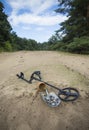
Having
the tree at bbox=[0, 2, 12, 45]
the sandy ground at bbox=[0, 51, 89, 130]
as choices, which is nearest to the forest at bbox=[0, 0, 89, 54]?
the sandy ground at bbox=[0, 51, 89, 130]

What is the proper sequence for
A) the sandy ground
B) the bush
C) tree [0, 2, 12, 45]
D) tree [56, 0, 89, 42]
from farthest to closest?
tree [0, 2, 12, 45]
tree [56, 0, 89, 42]
the bush
the sandy ground

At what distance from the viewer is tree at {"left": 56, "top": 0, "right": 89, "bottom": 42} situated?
9812 millimetres

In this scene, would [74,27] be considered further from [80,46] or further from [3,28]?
[3,28]

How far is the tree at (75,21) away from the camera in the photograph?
9812 mm

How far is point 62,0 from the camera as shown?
1137 cm

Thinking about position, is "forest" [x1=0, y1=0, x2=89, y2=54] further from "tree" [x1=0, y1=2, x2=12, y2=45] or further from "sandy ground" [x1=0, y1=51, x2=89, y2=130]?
"tree" [x1=0, y1=2, x2=12, y2=45]

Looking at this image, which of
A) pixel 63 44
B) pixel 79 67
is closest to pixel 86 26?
pixel 63 44

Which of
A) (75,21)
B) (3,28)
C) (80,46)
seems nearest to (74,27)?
(75,21)

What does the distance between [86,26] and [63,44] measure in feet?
6.01

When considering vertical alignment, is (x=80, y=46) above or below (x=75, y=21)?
below

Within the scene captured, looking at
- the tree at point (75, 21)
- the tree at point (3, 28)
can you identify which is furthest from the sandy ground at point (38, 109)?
the tree at point (3, 28)

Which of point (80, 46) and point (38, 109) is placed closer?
point (38, 109)

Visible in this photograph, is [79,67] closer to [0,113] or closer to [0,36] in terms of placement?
[0,113]

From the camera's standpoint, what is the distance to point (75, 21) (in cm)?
1059
